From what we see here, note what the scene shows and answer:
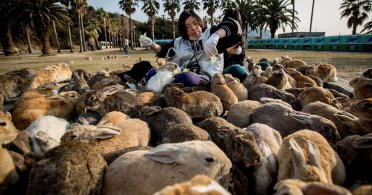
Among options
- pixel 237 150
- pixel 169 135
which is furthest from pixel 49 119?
pixel 237 150

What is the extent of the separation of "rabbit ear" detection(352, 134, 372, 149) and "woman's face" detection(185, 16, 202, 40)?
435cm

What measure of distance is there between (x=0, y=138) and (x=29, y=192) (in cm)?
84

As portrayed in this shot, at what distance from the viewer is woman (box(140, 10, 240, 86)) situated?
5.90 metres

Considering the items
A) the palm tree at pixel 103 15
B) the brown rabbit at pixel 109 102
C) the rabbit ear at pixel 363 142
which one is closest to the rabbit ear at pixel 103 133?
the brown rabbit at pixel 109 102

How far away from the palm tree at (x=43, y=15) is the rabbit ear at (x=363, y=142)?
43804 millimetres

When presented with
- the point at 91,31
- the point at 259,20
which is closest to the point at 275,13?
the point at 259,20

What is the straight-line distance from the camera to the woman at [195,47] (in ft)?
19.4

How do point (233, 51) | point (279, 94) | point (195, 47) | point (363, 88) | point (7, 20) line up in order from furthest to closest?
point (7, 20) < point (233, 51) < point (195, 47) < point (279, 94) < point (363, 88)

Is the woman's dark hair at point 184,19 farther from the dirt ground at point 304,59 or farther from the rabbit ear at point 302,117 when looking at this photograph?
the rabbit ear at point 302,117

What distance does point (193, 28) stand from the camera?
20.8 feet

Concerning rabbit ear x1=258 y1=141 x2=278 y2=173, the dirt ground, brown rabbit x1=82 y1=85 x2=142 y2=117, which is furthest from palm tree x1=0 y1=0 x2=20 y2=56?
rabbit ear x1=258 y1=141 x2=278 y2=173

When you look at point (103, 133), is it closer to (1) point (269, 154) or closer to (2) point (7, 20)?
(1) point (269, 154)

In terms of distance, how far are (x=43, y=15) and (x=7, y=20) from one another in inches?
249

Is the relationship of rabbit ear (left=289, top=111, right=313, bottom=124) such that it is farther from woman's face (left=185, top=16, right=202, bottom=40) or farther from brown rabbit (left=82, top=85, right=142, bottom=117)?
woman's face (left=185, top=16, right=202, bottom=40)
